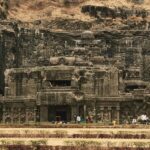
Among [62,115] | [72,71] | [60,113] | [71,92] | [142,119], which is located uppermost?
[72,71]

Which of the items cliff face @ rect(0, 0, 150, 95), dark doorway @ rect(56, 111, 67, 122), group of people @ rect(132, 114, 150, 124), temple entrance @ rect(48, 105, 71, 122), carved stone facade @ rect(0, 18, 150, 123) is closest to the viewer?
group of people @ rect(132, 114, 150, 124)

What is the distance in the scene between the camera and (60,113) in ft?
194

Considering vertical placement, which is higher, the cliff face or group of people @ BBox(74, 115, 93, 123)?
the cliff face

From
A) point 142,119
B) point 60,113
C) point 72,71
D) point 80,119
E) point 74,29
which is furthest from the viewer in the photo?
point 74,29

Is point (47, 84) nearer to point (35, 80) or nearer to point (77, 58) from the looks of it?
point (35, 80)

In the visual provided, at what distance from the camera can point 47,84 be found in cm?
5991

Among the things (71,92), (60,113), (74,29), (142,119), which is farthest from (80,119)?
(74,29)

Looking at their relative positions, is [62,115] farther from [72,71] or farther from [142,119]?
[142,119]

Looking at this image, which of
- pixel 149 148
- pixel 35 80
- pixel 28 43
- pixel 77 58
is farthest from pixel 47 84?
pixel 149 148

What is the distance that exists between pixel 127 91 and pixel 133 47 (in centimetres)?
1740

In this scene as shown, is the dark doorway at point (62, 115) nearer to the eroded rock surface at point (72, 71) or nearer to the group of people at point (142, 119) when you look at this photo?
the eroded rock surface at point (72, 71)

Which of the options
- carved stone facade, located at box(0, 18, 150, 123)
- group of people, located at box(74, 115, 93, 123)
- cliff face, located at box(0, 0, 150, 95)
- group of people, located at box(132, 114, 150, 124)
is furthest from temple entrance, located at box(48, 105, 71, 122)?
cliff face, located at box(0, 0, 150, 95)

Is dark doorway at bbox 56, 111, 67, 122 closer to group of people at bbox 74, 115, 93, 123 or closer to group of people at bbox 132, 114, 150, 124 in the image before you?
group of people at bbox 74, 115, 93, 123

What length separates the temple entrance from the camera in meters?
58.9
